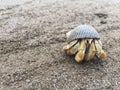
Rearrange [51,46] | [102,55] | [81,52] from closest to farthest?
1. [81,52]
2. [102,55]
3. [51,46]

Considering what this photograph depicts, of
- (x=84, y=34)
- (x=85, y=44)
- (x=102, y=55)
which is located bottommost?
(x=102, y=55)

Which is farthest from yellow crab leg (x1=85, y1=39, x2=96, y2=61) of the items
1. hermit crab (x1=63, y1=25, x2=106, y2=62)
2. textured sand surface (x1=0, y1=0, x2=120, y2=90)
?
textured sand surface (x1=0, y1=0, x2=120, y2=90)

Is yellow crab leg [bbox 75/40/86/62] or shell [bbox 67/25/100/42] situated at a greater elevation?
shell [bbox 67/25/100/42]

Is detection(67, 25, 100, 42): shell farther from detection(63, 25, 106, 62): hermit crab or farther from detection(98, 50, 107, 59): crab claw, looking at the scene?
detection(98, 50, 107, 59): crab claw

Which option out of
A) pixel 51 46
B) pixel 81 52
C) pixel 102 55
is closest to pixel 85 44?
pixel 81 52

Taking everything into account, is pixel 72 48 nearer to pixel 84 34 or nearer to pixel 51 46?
pixel 84 34

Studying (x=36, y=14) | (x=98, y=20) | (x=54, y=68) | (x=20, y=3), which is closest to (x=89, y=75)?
(x=54, y=68)

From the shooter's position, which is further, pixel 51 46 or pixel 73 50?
pixel 51 46

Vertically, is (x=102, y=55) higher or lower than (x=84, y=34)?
lower
